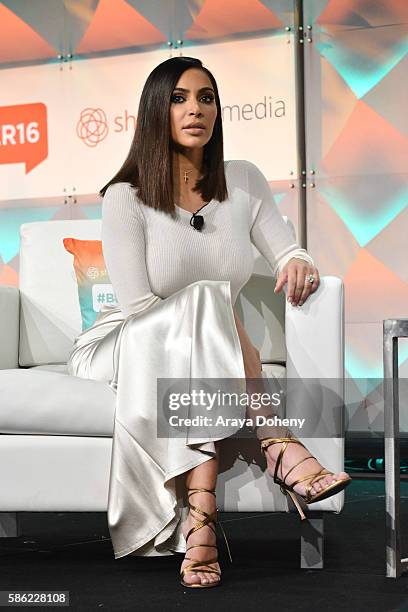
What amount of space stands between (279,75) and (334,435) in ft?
A: 8.34

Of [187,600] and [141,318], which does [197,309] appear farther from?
[187,600]

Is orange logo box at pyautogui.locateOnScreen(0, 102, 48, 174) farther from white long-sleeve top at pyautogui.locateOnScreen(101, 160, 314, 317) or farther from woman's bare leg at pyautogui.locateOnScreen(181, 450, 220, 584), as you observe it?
woman's bare leg at pyautogui.locateOnScreen(181, 450, 220, 584)

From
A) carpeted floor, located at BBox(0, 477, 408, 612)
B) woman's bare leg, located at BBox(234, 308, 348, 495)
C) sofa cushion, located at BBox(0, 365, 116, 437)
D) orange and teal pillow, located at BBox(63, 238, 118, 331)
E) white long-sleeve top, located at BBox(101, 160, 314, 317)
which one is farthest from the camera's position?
orange and teal pillow, located at BBox(63, 238, 118, 331)

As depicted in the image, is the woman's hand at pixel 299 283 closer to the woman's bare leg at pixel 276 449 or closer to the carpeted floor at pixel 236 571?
the woman's bare leg at pixel 276 449

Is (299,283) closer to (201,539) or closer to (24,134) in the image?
(201,539)

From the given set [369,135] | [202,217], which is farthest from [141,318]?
[369,135]

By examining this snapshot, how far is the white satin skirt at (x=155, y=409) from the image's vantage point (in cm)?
188

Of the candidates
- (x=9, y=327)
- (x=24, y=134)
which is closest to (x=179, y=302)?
(x=9, y=327)

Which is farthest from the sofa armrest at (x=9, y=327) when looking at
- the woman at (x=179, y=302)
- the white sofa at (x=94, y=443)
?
the white sofa at (x=94, y=443)

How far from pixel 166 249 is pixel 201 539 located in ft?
2.31

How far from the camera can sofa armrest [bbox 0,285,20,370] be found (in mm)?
2658

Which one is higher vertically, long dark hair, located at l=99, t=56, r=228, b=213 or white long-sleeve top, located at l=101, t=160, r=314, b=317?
long dark hair, located at l=99, t=56, r=228, b=213

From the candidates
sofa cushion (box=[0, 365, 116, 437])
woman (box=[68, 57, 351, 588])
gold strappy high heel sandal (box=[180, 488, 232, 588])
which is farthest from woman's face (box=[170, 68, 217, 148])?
gold strappy high heel sandal (box=[180, 488, 232, 588])

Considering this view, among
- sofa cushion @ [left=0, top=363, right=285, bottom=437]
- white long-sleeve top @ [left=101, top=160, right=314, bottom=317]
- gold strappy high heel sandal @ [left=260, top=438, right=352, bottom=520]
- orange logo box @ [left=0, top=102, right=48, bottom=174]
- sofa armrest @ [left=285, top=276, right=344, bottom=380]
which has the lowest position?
gold strappy high heel sandal @ [left=260, top=438, right=352, bottom=520]
